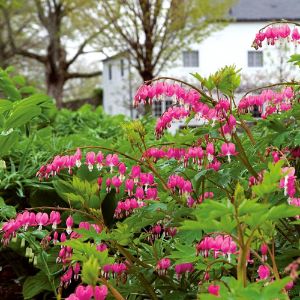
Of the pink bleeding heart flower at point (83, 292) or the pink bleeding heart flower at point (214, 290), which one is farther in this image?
the pink bleeding heart flower at point (83, 292)

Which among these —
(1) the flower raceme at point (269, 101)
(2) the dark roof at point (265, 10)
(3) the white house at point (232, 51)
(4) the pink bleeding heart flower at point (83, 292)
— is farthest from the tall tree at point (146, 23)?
(4) the pink bleeding heart flower at point (83, 292)

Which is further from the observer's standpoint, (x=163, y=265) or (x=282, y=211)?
(x=163, y=265)

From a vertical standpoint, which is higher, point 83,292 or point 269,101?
point 269,101

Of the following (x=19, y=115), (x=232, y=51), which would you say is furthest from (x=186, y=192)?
(x=232, y=51)

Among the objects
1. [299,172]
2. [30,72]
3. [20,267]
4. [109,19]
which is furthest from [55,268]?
[30,72]

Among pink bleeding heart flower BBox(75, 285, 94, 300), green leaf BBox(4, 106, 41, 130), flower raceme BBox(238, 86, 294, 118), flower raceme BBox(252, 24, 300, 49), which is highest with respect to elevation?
flower raceme BBox(252, 24, 300, 49)

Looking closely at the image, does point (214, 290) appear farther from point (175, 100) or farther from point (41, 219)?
point (175, 100)

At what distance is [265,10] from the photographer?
52.2m

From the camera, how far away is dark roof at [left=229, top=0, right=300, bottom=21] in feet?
168

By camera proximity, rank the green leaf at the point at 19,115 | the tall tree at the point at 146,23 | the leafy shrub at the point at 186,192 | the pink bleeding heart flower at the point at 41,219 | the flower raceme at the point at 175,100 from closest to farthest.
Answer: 1. the leafy shrub at the point at 186,192
2. the pink bleeding heart flower at the point at 41,219
3. the flower raceme at the point at 175,100
4. the green leaf at the point at 19,115
5. the tall tree at the point at 146,23

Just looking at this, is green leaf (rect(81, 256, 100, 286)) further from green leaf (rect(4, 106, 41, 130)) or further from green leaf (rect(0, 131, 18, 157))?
green leaf (rect(0, 131, 18, 157))

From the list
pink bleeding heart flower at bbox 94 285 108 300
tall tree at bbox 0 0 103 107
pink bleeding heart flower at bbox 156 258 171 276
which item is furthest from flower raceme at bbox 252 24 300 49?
tall tree at bbox 0 0 103 107

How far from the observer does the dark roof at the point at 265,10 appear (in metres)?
51.1

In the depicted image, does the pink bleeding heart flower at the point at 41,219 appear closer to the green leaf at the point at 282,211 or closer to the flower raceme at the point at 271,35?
the green leaf at the point at 282,211
